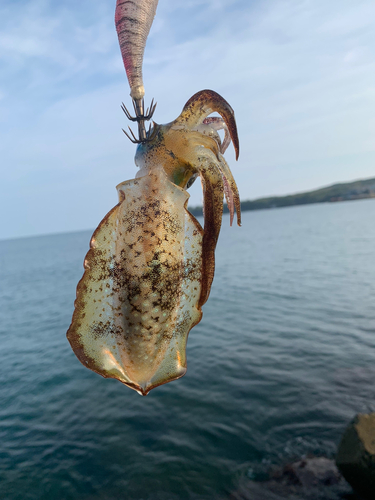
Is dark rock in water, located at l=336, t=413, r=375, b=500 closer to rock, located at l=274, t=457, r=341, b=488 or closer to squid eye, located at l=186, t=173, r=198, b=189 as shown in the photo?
rock, located at l=274, t=457, r=341, b=488

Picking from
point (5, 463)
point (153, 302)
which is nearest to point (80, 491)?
point (5, 463)

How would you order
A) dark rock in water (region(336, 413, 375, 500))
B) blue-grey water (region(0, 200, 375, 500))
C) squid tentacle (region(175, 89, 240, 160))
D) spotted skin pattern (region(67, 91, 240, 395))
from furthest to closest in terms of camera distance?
1. blue-grey water (region(0, 200, 375, 500))
2. dark rock in water (region(336, 413, 375, 500))
3. squid tentacle (region(175, 89, 240, 160))
4. spotted skin pattern (region(67, 91, 240, 395))

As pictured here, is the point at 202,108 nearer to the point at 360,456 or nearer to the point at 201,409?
the point at 360,456

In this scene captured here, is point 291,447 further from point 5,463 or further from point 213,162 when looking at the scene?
point 213,162

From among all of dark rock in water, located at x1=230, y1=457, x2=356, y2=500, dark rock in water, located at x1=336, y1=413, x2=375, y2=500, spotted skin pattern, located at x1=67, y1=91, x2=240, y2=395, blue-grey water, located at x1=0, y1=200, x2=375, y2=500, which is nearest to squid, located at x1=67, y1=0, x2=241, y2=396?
spotted skin pattern, located at x1=67, y1=91, x2=240, y2=395

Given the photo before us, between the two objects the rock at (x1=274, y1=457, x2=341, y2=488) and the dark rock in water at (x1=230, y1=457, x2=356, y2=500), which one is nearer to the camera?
the dark rock in water at (x1=230, y1=457, x2=356, y2=500)

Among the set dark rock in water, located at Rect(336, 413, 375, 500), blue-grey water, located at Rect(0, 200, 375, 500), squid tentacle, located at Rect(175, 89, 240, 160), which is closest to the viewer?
squid tentacle, located at Rect(175, 89, 240, 160)

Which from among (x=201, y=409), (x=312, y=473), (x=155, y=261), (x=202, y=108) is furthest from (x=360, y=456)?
(x=202, y=108)

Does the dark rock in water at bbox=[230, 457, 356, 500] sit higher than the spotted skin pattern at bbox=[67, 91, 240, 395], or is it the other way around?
the spotted skin pattern at bbox=[67, 91, 240, 395]
